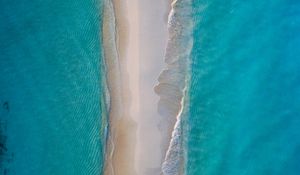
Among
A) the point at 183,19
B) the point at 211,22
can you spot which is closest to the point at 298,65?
the point at 211,22

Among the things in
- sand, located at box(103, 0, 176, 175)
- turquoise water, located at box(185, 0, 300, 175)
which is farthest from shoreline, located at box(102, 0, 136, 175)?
turquoise water, located at box(185, 0, 300, 175)

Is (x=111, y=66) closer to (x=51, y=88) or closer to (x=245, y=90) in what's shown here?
(x=51, y=88)

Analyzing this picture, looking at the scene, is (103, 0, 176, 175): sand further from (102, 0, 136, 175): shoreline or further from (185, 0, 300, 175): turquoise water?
(185, 0, 300, 175): turquoise water

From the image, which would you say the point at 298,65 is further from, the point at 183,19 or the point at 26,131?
the point at 26,131

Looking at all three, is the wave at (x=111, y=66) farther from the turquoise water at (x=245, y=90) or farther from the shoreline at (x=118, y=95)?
the turquoise water at (x=245, y=90)

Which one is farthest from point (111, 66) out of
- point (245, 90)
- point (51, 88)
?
point (245, 90)

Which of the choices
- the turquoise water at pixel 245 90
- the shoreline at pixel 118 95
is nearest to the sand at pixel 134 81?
the shoreline at pixel 118 95
